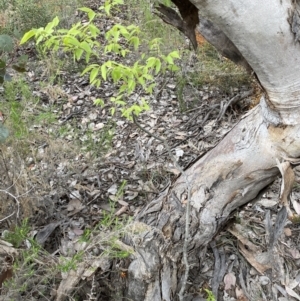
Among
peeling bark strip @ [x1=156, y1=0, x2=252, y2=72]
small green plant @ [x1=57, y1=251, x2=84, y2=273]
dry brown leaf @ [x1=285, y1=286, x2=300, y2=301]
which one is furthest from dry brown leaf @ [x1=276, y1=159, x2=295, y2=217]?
small green plant @ [x1=57, y1=251, x2=84, y2=273]

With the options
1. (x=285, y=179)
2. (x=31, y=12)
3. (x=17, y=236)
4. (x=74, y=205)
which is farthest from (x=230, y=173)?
(x=31, y=12)

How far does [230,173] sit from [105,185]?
110 cm

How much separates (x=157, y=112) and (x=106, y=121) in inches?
16.5

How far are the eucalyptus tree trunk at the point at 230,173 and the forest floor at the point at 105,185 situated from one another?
0.13 m

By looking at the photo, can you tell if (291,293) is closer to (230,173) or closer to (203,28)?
(230,173)

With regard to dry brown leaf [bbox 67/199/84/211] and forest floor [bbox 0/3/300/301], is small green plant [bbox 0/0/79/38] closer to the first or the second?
forest floor [bbox 0/3/300/301]

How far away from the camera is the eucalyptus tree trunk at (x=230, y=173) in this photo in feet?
4.58

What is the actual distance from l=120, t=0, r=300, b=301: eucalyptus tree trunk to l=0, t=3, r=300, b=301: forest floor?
0.13 m

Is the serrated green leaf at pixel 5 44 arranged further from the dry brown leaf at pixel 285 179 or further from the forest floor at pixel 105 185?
the dry brown leaf at pixel 285 179

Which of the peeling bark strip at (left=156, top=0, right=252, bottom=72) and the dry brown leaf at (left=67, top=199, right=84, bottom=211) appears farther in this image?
the dry brown leaf at (left=67, top=199, right=84, bottom=211)

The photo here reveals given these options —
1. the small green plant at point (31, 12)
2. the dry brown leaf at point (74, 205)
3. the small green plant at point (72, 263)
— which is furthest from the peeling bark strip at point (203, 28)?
the small green plant at point (31, 12)

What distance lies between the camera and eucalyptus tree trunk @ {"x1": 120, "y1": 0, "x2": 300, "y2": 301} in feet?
4.58

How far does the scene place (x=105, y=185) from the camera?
9.04ft

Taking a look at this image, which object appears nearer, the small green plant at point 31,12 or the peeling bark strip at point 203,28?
the peeling bark strip at point 203,28
